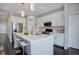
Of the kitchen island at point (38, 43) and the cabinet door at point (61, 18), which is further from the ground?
the cabinet door at point (61, 18)

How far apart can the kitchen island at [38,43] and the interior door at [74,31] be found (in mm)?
386

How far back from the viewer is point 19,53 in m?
2.13

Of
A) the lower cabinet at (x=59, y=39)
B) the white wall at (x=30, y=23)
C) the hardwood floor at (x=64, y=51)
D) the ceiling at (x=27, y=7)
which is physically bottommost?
the hardwood floor at (x=64, y=51)

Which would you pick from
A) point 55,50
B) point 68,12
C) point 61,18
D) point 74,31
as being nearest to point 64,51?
point 55,50

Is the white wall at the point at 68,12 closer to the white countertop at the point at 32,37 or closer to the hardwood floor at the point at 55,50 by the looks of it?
the hardwood floor at the point at 55,50

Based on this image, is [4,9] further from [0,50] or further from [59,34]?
[59,34]

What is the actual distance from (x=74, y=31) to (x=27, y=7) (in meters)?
1.06

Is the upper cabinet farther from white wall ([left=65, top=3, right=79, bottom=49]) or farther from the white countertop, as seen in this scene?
the white countertop

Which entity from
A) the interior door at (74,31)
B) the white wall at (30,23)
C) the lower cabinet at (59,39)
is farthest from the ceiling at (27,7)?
the lower cabinet at (59,39)

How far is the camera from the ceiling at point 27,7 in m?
2.09

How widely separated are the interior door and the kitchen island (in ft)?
1.27

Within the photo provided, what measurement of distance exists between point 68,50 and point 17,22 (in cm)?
114

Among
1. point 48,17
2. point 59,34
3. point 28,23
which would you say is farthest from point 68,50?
point 28,23

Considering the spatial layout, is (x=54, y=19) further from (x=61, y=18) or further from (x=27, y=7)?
(x=27, y=7)
